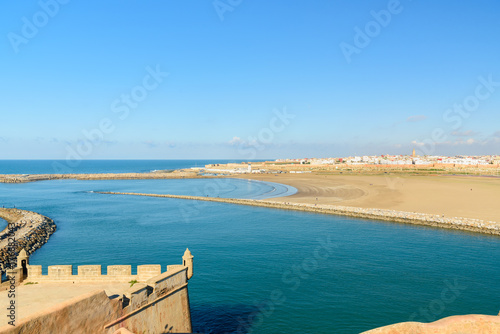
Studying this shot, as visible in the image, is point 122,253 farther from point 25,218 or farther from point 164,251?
point 25,218

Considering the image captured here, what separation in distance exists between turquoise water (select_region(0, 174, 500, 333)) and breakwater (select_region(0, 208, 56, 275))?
158cm

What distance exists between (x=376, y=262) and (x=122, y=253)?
83.8 feet

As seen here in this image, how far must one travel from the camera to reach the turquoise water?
1947 centimetres

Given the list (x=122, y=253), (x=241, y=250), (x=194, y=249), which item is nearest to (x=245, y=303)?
(x=241, y=250)

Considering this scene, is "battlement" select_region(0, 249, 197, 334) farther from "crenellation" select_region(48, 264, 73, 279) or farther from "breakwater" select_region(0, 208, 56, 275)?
"breakwater" select_region(0, 208, 56, 275)

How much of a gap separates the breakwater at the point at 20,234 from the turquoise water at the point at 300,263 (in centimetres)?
158

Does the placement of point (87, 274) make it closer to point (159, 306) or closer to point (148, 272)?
point (148, 272)

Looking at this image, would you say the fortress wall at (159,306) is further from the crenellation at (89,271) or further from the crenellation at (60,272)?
Result: the crenellation at (60,272)

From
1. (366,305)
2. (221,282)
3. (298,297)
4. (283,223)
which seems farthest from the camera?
(283,223)

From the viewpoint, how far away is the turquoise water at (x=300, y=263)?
63.9ft

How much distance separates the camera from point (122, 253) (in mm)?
31984

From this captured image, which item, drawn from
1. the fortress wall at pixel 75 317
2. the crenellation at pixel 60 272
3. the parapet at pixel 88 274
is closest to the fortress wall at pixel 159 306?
the fortress wall at pixel 75 317

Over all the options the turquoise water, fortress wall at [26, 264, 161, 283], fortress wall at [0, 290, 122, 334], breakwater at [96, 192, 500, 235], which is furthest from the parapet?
breakwater at [96, 192, 500, 235]

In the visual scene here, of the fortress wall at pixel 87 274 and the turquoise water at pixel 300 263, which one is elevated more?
the fortress wall at pixel 87 274
